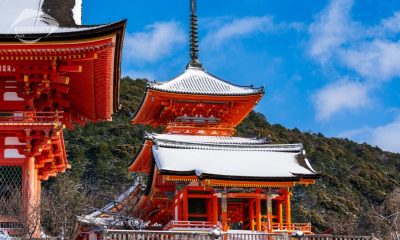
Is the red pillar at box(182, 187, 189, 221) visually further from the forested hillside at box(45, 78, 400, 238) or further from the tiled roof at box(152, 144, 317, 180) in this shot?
the forested hillside at box(45, 78, 400, 238)

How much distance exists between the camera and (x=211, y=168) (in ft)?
101

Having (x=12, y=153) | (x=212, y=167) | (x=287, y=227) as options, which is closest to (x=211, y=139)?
(x=212, y=167)

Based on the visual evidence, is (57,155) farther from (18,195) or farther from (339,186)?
(339,186)

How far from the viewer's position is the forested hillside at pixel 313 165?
55625 millimetres

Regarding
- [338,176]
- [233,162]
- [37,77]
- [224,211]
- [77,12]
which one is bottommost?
[224,211]

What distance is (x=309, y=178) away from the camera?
101 feet

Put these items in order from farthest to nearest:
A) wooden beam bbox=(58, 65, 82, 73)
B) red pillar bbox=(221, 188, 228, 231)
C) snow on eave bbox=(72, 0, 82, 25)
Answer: red pillar bbox=(221, 188, 228, 231)
snow on eave bbox=(72, 0, 82, 25)
wooden beam bbox=(58, 65, 82, 73)

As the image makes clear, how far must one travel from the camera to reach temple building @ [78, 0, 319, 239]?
30.1 metres

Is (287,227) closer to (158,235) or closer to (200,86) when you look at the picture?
(158,235)

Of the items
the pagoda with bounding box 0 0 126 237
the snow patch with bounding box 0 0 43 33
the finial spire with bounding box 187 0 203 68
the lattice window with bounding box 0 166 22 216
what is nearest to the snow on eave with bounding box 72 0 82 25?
the pagoda with bounding box 0 0 126 237

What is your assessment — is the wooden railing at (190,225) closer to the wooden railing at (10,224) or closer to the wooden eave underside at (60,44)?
the wooden railing at (10,224)

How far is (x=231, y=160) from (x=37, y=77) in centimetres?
1272

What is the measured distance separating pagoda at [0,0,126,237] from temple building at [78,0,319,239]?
895cm

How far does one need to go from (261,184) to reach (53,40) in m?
13.0
